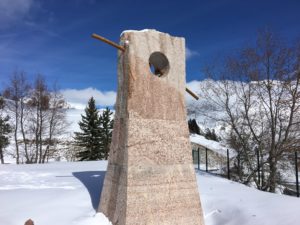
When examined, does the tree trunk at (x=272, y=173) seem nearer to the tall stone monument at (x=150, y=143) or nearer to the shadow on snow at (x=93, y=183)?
the shadow on snow at (x=93, y=183)

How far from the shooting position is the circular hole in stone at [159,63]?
250 inches

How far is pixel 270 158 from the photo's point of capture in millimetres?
12062

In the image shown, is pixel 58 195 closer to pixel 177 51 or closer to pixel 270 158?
pixel 177 51

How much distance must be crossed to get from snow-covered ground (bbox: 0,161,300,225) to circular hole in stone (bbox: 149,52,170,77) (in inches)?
115

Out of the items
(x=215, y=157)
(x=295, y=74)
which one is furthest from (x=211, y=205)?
(x=215, y=157)

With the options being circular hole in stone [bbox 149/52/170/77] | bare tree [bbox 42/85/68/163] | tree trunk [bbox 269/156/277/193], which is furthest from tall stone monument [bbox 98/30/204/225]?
bare tree [bbox 42/85/68/163]

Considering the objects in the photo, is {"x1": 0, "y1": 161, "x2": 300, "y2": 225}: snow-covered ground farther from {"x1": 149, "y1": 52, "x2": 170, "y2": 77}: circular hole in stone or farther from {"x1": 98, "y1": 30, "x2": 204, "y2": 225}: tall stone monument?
{"x1": 149, "y1": 52, "x2": 170, "y2": 77}: circular hole in stone

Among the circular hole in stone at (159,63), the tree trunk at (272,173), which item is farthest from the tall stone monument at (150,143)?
the tree trunk at (272,173)

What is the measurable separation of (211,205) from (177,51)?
11.1 ft

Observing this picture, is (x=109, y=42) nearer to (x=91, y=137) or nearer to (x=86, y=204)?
(x=86, y=204)

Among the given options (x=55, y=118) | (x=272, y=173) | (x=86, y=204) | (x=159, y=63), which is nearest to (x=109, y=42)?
(x=159, y=63)

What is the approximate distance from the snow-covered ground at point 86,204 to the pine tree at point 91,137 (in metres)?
19.3

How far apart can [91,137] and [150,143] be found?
23.5 metres

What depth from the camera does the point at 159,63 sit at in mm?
6590
